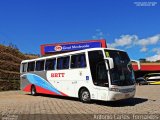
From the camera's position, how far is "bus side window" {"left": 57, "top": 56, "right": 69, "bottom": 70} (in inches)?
821

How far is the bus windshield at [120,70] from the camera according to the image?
675 inches

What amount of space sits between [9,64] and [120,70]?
2587 centimetres

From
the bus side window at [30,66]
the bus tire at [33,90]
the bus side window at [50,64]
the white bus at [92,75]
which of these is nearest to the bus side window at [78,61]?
the white bus at [92,75]

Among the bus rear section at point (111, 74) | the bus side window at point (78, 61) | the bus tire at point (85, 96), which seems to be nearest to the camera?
the bus rear section at point (111, 74)

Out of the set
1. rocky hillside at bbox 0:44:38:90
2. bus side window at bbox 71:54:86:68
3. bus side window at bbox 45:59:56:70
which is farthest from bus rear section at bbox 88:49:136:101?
rocky hillside at bbox 0:44:38:90

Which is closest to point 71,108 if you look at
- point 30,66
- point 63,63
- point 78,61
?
point 78,61

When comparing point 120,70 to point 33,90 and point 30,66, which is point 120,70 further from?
point 30,66

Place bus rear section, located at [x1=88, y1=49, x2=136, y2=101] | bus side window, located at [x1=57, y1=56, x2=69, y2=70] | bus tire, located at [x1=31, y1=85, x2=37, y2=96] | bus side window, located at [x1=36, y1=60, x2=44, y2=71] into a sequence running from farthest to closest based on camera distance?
bus tire, located at [x1=31, y1=85, x2=37, y2=96]
bus side window, located at [x1=36, y1=60, x2=44, y2=71]
bus side window, located at [x1=57, y1=56, x2=69, y2=70]
bus rear section, located at [x1=88, y1=49, x2=136, y2=101]

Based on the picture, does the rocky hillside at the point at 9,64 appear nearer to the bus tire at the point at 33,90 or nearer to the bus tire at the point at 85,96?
the bus tire at the point at 33,90

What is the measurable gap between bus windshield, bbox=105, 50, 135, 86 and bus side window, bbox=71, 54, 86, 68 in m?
1.86

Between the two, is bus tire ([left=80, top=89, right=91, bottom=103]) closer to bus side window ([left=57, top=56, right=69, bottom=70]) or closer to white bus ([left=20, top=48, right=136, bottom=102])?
white bus ([left=20, top=48, right=136, bottom=102])

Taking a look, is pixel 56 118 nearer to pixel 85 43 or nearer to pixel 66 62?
pixel 66 62

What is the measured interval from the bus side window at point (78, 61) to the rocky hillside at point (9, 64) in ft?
57.5

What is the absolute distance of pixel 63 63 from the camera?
21.4 m
